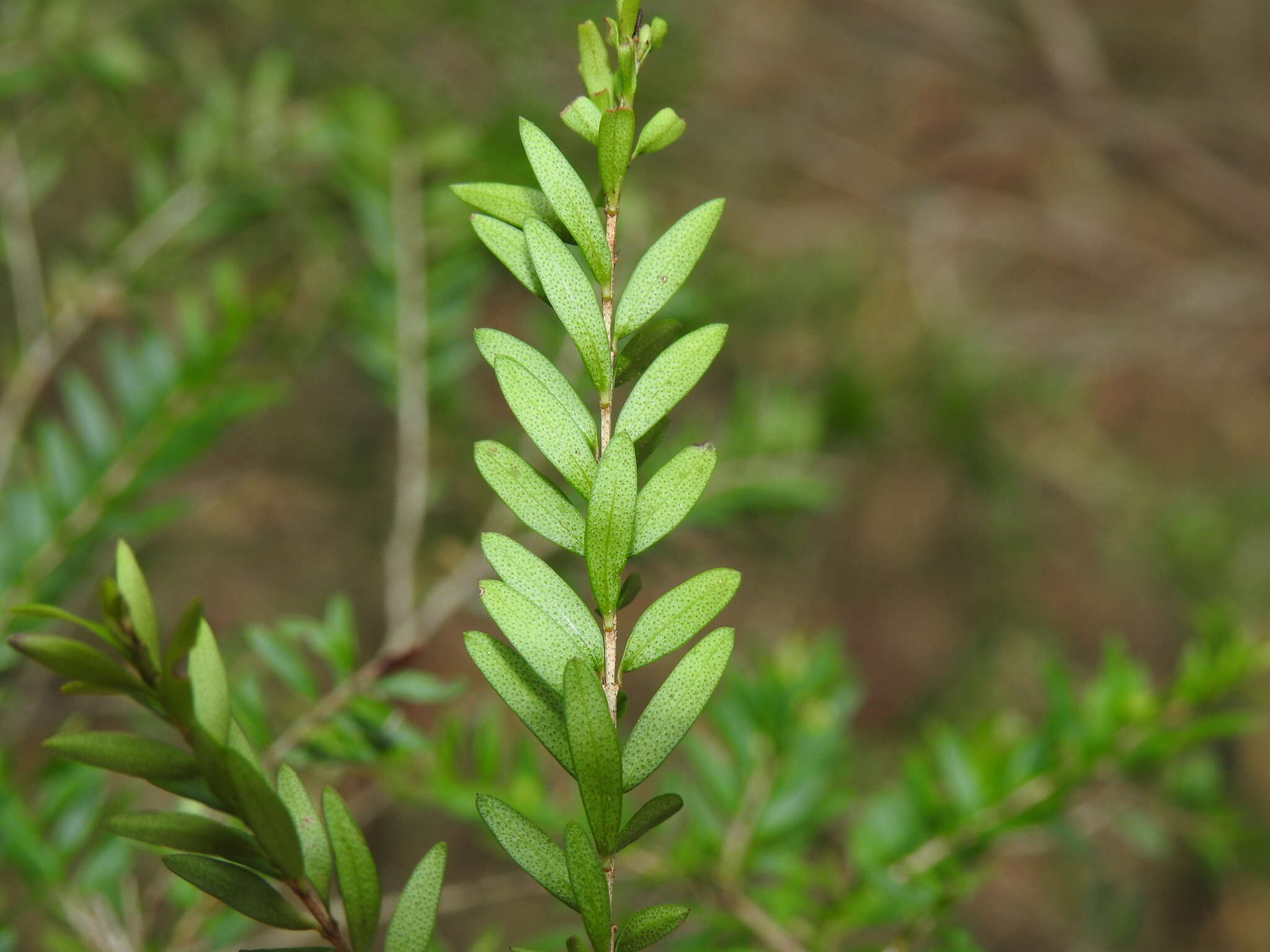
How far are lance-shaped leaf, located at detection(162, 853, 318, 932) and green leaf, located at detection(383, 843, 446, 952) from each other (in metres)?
0.02

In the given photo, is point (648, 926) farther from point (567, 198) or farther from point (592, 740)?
point (567, 198)

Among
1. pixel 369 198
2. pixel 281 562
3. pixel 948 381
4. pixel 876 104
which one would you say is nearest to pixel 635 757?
pixel 369 198

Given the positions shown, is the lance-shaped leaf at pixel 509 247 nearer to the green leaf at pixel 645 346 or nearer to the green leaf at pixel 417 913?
the green leaf at pixel 645 346

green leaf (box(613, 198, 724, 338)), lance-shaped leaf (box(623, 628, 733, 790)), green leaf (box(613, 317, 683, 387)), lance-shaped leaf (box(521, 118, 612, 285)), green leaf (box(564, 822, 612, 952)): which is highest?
lance-shaped leaf (box(521, 118, 612, 285))

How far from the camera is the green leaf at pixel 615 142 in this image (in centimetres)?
22

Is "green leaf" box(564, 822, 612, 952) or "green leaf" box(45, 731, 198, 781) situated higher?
"green leaf" box(45, 731, 198, 781)

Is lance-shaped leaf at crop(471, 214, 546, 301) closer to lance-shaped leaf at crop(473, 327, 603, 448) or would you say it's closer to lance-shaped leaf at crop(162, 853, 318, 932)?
lance-shaped leaf at crop(473, 327, 603, 448)

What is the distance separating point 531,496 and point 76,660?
109 millimetres

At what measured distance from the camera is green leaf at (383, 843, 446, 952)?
0.74 ft

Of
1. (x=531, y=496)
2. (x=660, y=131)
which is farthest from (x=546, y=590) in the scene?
(x=660, y=131)

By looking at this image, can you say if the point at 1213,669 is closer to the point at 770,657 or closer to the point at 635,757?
the point at 770,657

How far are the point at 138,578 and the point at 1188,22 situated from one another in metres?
3.69

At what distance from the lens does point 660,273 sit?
25cm

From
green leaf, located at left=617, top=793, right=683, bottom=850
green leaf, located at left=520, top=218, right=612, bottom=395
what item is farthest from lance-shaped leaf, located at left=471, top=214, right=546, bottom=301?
green leaf, located at left=617, top=793, right=683, bottom=850
